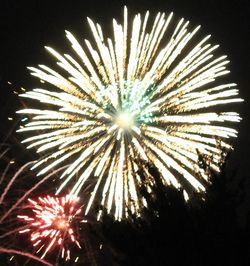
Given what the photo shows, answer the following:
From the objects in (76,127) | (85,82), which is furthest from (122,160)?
(85,82)

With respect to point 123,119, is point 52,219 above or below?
below


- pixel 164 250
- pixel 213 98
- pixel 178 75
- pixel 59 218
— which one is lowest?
pixel 164 250

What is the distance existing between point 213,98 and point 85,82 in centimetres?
471

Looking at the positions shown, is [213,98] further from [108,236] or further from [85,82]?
[108,236]

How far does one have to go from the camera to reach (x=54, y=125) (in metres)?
17.4

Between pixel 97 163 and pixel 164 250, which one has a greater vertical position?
pixel 97 163

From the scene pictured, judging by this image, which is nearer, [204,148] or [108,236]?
[108,236]

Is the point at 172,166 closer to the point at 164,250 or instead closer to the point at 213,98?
the point at 213,98

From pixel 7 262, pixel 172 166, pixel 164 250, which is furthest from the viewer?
pixel 7 262

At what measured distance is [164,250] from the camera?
10.3m

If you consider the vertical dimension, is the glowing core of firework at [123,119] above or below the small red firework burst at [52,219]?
above

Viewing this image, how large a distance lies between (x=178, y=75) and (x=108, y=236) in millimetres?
8682

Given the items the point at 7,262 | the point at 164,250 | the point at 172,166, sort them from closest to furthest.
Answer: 1. the point at 164,250
2. the point at 172,166
3. the point at 7,262

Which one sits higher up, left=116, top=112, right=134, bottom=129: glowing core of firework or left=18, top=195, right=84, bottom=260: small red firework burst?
left=116, top=112, right=134, bottom=129: glowing core of firework
